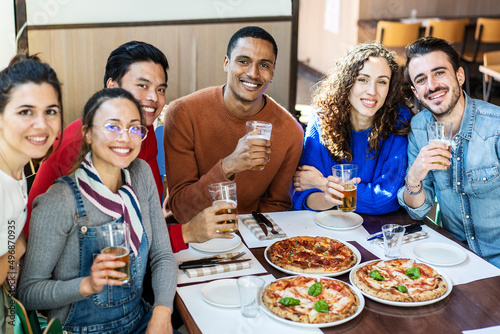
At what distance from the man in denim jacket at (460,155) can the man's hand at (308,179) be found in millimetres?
369

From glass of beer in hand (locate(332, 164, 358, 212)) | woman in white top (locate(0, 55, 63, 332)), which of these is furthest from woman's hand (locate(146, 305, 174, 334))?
glass of beer in hand (locate(332, 164, 358, 212))

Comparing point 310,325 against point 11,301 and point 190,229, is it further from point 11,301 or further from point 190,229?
point 11,301

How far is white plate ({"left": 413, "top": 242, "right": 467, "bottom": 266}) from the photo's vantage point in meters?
2.01

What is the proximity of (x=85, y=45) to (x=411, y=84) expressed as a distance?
2661 mm

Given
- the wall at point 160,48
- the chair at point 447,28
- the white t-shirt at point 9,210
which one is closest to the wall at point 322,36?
the chair at point 447,28

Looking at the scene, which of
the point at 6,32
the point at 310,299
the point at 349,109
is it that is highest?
the point at 6,32

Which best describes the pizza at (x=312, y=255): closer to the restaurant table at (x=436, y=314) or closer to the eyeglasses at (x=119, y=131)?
the restaurant table at (x=436, y=314)

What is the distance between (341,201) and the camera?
7.50 ft

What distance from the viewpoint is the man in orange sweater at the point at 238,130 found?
8.82ft

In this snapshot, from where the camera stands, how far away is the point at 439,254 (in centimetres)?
209

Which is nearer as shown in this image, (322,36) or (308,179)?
(308,179)

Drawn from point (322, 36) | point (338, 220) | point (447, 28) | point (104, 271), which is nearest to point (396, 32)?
point (447, 28)

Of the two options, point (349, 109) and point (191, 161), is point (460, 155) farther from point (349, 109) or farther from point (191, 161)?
point (191, 161)

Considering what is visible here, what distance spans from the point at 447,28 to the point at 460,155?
5892mm
